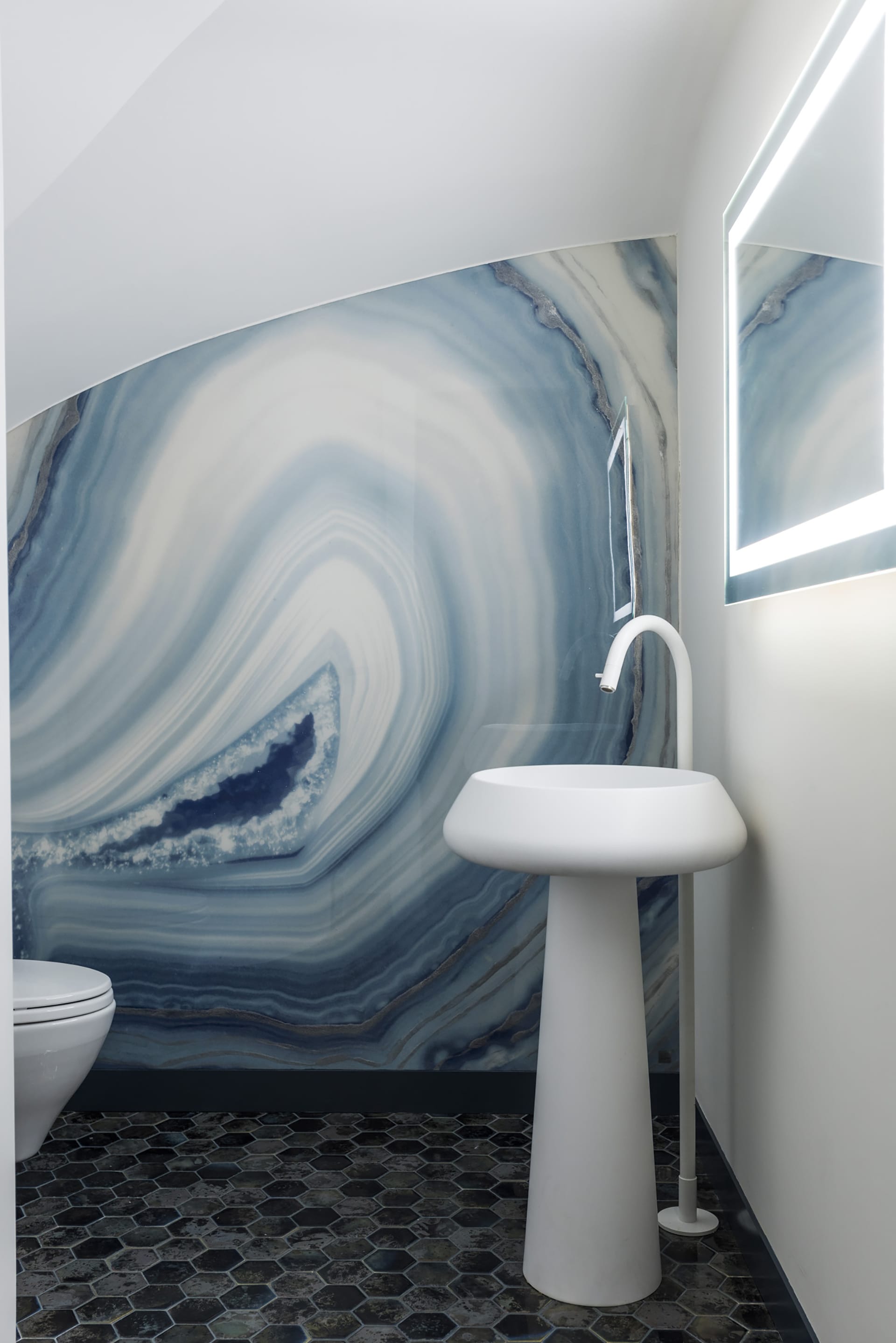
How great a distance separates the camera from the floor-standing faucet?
6.20 ft

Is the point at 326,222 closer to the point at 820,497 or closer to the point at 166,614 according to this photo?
the point at 166,614

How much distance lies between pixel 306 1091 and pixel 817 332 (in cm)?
194

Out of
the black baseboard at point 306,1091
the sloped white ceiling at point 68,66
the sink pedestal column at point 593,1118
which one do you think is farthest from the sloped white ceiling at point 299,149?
the black baseboard at point 306,1091

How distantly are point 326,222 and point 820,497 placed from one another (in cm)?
131

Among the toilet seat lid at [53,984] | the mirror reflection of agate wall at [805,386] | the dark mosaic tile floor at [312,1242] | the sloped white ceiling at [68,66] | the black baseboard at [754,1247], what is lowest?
the dark mosaic tile floor at [312,1242]

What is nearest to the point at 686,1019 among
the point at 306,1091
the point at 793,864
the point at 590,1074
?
the point at 590,1074

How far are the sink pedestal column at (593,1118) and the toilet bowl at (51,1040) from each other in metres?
0.90

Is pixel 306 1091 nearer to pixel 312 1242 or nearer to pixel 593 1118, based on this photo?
pixel 312 1242

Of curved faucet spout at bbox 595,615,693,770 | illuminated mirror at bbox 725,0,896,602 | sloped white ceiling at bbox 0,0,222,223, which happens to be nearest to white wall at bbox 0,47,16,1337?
sloped white ceiling at bbox 0,0,222,223

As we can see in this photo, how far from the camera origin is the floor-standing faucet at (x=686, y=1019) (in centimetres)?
189

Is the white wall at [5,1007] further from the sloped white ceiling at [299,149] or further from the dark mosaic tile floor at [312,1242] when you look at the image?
the sloped white ceiling at [299,149]

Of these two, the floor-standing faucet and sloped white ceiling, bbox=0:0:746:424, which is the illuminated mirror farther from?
sloped white ceiling, bbox=0:0:746:424

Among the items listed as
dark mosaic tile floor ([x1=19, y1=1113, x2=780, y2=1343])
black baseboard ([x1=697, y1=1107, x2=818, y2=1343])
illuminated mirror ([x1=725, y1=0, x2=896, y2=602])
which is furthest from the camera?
dark mosaic tile floor ([x1=19, y1=1113, x2=780, y2=1343])

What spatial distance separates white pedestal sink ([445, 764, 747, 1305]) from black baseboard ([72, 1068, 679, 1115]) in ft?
2.22
